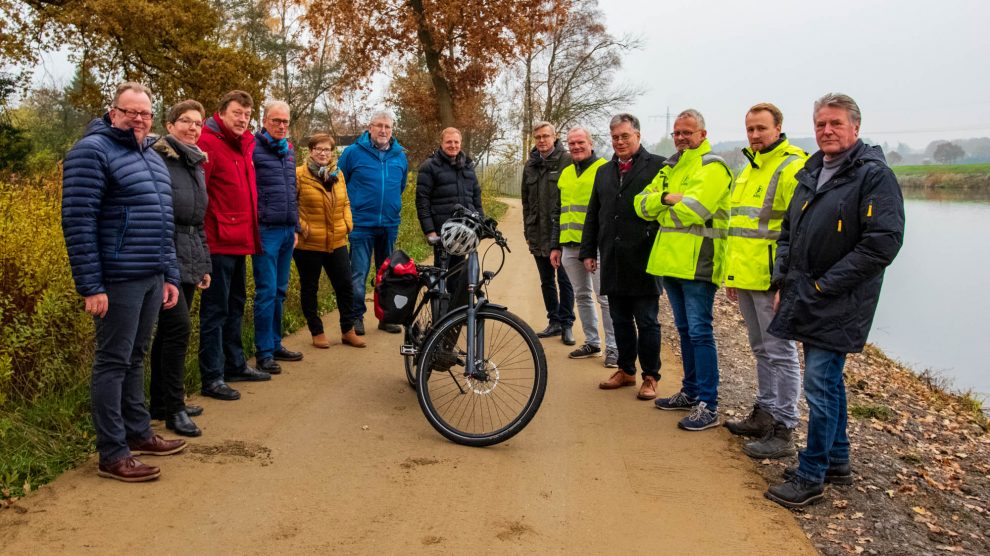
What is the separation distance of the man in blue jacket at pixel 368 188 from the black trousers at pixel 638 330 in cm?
273

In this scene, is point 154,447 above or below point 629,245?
below

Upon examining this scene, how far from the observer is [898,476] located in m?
4.33

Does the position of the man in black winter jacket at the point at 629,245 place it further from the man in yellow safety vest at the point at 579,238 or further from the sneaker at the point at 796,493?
the sneaker at the point at 796,493

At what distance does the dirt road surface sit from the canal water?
24.4ft

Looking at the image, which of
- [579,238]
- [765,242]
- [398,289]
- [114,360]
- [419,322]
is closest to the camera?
[114,360]

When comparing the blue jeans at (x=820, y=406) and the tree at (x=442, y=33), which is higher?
the tree at (x=442, y=33)

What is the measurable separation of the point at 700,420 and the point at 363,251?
3.95 meters

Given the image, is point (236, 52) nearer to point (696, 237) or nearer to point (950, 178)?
point (696, 237)

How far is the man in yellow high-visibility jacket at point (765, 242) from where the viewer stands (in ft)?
14.8

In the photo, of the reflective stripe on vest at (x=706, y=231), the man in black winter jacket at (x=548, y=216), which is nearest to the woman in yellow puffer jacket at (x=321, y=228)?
the man in black winter jacket at (x=548, y=216)

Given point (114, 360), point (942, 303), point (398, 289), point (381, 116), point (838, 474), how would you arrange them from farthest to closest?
point (942, 303) → point (381, 116) → point (398, 289) → point (838, 474) → point (114, 360)

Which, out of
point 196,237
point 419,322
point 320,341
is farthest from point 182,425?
point 320,341

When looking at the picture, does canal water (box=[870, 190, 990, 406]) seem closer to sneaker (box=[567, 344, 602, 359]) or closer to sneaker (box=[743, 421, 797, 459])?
sneaker (box=[567, 344, 602, 359])

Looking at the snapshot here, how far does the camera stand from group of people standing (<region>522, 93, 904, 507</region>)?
374cm
